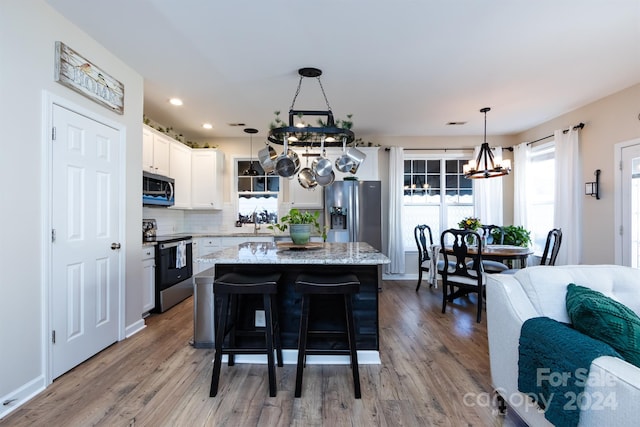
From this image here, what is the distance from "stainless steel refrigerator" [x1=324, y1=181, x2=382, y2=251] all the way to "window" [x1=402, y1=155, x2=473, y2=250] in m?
1.02

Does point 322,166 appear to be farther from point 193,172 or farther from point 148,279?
point 193,172

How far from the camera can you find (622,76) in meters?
3.37

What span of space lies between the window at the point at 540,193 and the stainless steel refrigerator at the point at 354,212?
2507mm

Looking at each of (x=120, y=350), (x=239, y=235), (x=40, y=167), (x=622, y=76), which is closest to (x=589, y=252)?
(x=622, y=76)

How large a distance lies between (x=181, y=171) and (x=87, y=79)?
242 cm

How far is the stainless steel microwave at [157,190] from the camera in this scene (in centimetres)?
385

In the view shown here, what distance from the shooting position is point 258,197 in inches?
232

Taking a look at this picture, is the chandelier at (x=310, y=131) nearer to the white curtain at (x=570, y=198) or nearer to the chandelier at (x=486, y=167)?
the chandelier at (x=486, y=167)

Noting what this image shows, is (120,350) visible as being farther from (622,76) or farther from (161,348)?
(622,76)

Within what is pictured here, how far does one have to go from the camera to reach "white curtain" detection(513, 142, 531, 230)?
210 inches

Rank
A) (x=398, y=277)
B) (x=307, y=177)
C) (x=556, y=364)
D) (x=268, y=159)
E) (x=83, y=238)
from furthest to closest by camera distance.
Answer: (x=398, y=277), (x=307, y=177), (x=268, y=159), (x=83, y=238), (x=556, y=364)

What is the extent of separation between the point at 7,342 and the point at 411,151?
5.69m

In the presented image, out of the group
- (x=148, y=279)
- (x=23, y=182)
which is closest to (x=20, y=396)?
(x=23, y=182)
